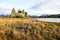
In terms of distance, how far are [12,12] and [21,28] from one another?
755 inches

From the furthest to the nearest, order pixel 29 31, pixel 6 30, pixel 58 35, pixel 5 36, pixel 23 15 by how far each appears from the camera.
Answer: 1. pixel 23 15
2. pixel 58 35
3. pixel 29 31
4. pixel 6 30
5. pixel 5 36

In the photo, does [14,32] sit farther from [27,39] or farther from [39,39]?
[39,39]

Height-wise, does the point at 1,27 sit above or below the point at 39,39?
above

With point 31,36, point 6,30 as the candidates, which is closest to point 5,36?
point 6,30

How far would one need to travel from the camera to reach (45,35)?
16484 millimetres

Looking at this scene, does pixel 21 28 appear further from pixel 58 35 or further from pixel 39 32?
pixel 58 35

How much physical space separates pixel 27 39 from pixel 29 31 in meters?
1.84

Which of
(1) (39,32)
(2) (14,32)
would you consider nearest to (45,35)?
(1) (39,32)

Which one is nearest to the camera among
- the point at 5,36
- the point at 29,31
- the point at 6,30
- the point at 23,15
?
the point at 5,36

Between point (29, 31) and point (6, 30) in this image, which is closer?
point (6, 30)

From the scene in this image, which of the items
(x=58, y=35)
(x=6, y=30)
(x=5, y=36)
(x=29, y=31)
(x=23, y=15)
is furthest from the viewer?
(x=23, y=15)

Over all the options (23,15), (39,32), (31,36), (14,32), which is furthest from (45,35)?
(23,15)

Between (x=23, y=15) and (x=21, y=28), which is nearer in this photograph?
(x=21, y=28)

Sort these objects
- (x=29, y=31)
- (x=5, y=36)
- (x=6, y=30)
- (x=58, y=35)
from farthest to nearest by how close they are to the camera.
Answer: (x=58, y=35) → (x=29, y=31) → (x=6, y=30) → (x=5, y=36)
